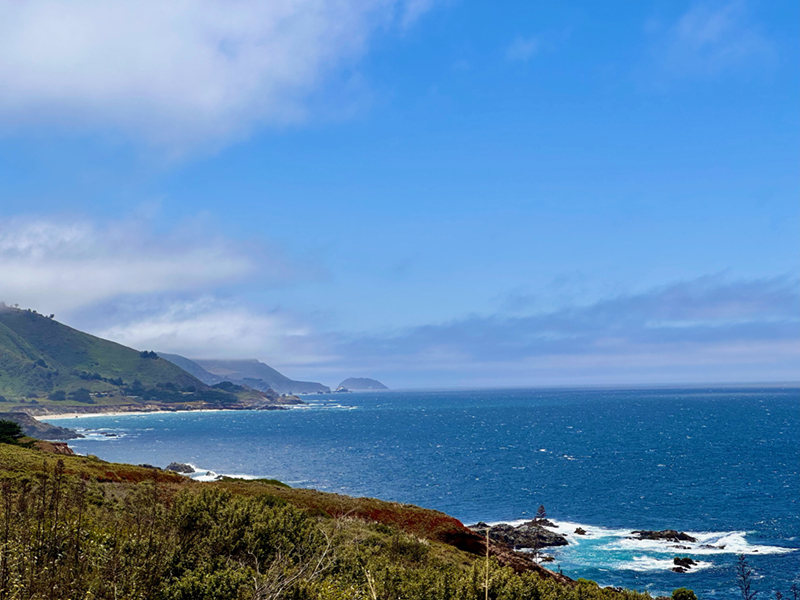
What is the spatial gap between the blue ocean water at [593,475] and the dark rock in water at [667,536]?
1.47 m

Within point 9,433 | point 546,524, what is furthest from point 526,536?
point 9,433

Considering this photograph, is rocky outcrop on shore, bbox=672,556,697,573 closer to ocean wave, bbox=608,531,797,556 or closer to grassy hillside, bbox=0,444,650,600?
ocean wave, bbox=608,531,797,556

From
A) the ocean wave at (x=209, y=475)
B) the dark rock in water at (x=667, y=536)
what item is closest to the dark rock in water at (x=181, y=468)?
the ocean wave at (x=209, y=475)

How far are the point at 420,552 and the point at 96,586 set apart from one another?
60.9 feet

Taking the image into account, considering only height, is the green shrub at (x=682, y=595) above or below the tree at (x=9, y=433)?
below

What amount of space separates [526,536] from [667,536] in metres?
15.3

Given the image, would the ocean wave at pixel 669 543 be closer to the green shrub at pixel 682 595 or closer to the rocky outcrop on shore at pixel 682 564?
the rocky outcrop on shore at pixel 682 564

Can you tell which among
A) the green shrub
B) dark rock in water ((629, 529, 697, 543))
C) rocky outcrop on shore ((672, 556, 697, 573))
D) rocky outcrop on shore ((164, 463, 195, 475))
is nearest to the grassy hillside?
the green shrub

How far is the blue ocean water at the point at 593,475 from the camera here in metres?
55.1

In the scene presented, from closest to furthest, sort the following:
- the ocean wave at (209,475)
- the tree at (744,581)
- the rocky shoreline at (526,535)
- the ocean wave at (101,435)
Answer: the tree at (744,581), the rocky shoreline at (526,535), the ocean wave at (209,475), the ocean wave at (101,435)

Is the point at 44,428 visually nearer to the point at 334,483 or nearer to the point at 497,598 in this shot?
the point at 334,483

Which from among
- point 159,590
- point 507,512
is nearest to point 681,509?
point 507,512

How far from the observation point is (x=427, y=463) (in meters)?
118

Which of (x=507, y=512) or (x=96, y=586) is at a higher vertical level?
(x=96, y=586)
